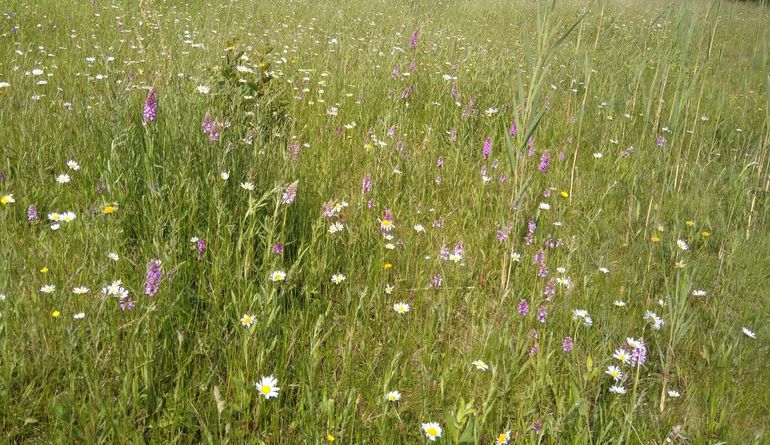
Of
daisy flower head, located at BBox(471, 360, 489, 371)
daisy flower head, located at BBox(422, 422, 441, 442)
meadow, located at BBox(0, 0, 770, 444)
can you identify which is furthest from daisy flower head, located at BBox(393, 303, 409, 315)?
daisy flower head, located at BBox(422, 422, 441, 442)

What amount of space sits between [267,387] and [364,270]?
83 centimetres

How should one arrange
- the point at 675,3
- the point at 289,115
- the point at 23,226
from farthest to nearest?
the point at 289,115 < the point at 675,3 < the point at 23,226

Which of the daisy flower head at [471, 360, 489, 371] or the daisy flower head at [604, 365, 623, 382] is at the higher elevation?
the daisy flower head at [471, 360, 489, 371]

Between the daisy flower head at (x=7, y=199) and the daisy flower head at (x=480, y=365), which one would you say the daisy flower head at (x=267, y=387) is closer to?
the daisy flower head at (x=480, y=365)

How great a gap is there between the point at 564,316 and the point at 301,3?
7346mm

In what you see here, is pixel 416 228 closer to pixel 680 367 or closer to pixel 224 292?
pixel 224 292

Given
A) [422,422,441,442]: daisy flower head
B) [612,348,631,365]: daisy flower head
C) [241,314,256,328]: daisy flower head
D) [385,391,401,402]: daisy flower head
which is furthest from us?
[612,348,631,365]: daisy flower head

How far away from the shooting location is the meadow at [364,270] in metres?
1.58

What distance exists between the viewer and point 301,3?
26.7 ft

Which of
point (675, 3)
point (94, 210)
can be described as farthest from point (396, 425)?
point (675, 3)

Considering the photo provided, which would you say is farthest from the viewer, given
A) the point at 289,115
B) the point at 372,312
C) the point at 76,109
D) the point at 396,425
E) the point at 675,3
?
the point at 289,115

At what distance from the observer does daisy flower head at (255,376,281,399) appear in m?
1.54

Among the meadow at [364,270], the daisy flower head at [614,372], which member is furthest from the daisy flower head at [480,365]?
the daisy flower head at [614,372]

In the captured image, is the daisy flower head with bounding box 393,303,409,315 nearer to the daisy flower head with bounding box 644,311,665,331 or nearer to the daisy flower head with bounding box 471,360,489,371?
the daisy flower head with bounding box 471,360,489,371
